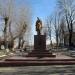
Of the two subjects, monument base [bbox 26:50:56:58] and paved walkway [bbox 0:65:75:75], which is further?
monument base [bbox 26:50:56:58]

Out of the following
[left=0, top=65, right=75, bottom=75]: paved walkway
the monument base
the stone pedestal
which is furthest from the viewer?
the stone pedestal

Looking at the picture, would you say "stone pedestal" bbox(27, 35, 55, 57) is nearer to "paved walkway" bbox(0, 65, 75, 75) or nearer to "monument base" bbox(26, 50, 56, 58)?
"monument base" bbox(26, 50, 56, 58)

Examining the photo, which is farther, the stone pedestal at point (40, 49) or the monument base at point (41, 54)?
the stone pedestal at point (40, 49)

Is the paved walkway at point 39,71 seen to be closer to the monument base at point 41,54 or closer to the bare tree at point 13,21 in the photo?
the monument base at point 41,54

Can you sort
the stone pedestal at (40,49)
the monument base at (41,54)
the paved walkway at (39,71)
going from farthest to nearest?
1. the stone pedestal at (40,49)
2. the monument base at (41,54)
3. the paved walkway at (39,71)

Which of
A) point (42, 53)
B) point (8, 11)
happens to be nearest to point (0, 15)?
point (8, 11)

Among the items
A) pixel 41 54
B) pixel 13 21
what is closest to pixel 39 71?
pixel 41 54

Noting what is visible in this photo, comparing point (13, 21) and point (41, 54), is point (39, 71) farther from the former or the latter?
point (13, 21)

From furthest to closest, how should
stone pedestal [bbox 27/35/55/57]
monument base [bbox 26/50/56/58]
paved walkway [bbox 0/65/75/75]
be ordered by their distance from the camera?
stone pedestal [bbox 27/35/55/57] < monument base [bbox 26/50/56/58] < paved walkway [bbox 0/65/75/75]

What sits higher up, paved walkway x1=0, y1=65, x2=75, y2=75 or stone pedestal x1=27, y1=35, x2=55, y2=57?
stone pedestal x1=27, y1=35, x2=55, y2=57

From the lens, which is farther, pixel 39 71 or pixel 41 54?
pixel 41 54

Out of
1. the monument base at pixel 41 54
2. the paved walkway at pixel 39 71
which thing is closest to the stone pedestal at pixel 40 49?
the monument base at pixel 41 54

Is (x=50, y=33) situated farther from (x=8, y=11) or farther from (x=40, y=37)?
(x=40, y=37)

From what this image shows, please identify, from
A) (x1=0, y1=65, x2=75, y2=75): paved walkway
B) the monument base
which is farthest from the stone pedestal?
(x1=0, y1=65, x2=75, y2=75): paved walkway
